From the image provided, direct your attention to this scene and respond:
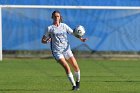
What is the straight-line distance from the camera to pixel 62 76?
58.7ft

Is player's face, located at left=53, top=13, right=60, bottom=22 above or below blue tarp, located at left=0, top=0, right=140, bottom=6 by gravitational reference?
above

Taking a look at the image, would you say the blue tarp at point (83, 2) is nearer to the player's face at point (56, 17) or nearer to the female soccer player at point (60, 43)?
the female soccer player at point (60, 43)

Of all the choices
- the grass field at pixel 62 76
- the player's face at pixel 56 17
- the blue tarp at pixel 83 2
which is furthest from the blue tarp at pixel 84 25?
the player's face at pixel 56 17

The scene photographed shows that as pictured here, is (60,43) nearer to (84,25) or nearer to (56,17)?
(56,17)

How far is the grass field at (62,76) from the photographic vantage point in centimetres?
1382

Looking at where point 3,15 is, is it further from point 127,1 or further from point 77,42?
point 127,1

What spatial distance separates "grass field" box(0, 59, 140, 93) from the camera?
1382 centimetres

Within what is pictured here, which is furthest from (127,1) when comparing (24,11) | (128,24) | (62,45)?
(62,45)

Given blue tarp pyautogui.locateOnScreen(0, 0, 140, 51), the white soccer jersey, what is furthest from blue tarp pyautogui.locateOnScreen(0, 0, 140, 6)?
the white soccer jersey

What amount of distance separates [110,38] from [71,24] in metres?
1.94

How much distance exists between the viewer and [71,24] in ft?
85.1

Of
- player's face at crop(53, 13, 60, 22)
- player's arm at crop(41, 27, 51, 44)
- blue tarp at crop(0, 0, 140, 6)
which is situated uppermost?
player's face at crop(53, 13, 60, 22)

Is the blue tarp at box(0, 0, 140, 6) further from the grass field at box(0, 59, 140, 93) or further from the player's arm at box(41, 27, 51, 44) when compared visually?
the player's arm at box(41, 27, 51, 44)

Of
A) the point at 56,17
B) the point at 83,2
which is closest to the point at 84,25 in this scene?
the point at 83,2
